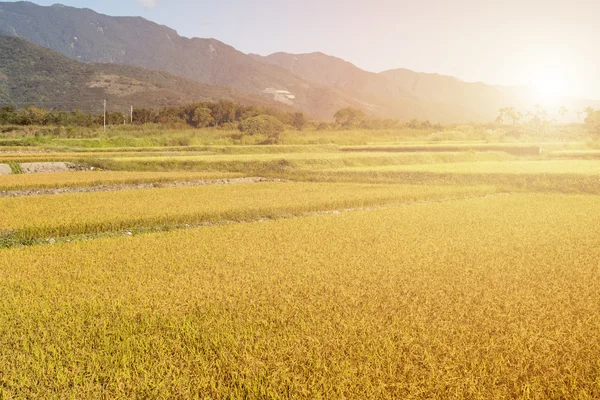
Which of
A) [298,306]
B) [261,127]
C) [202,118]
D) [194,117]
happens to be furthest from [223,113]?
[298,306]

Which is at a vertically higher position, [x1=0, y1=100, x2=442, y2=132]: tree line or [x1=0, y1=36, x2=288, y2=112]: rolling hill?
[x1=0, y1=36, x2=288, y2=112]: rolling hill

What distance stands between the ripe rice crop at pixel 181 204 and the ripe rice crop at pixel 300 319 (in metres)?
2.58

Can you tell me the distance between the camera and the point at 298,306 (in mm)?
6352

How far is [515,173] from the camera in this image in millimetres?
26875

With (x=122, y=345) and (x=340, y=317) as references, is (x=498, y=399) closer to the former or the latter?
(x=340, y=317)

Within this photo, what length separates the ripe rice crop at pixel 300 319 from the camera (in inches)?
173

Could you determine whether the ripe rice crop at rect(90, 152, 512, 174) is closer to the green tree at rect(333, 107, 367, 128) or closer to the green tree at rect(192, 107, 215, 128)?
the green tree at rect(192, 107, 215, 128)

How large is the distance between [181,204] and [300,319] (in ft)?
36.9

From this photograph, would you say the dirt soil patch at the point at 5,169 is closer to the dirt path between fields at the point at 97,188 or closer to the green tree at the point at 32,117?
the dirt path between fields at the point at 97,188

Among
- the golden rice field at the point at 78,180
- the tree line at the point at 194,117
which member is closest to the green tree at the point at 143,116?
the tree line at the point at 194,117

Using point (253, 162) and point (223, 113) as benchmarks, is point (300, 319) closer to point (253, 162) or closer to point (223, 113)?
point (253, 162)

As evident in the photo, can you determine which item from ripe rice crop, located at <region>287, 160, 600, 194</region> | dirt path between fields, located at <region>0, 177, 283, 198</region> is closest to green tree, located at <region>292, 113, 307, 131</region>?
ripe rice crop, located at <region>287, 160, 600, 194</region>

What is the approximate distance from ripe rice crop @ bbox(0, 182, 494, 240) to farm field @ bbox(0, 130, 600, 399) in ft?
0.28

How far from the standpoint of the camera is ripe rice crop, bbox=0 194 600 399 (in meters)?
4.41
